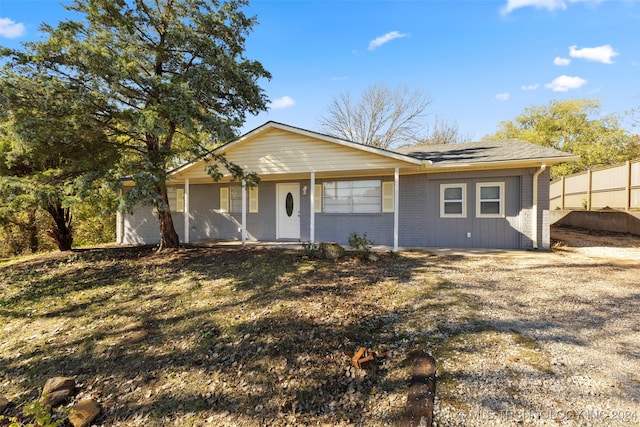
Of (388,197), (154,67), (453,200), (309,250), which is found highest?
(154,67)

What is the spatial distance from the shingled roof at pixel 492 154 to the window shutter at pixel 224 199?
688 cm

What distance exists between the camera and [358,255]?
23.5 feet

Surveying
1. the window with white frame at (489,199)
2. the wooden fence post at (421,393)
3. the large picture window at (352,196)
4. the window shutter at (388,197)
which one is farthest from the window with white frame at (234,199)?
the wooden fence post at (421,393)

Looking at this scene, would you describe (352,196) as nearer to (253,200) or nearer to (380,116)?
(253,200)

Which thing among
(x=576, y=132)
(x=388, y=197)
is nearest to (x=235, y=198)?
(x=388, y=197)

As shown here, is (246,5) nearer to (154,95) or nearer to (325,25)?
(154,95)

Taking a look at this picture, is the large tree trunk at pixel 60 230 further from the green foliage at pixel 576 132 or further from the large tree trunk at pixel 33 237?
the green foliage at pixel 576 132

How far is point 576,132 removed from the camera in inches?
1026

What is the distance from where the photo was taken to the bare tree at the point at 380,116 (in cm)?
2348

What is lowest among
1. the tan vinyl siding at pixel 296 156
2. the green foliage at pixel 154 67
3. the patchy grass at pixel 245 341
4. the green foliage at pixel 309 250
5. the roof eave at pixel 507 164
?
the patchy grass at pixel 245 341

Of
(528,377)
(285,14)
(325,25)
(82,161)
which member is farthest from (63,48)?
(325,25)

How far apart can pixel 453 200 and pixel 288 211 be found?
17.5 feet

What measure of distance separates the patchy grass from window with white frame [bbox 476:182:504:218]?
344cm

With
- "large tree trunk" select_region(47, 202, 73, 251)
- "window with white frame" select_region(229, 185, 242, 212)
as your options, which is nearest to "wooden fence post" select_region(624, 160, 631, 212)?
"window with white frame" select_region(229, 185, 242, 212)
